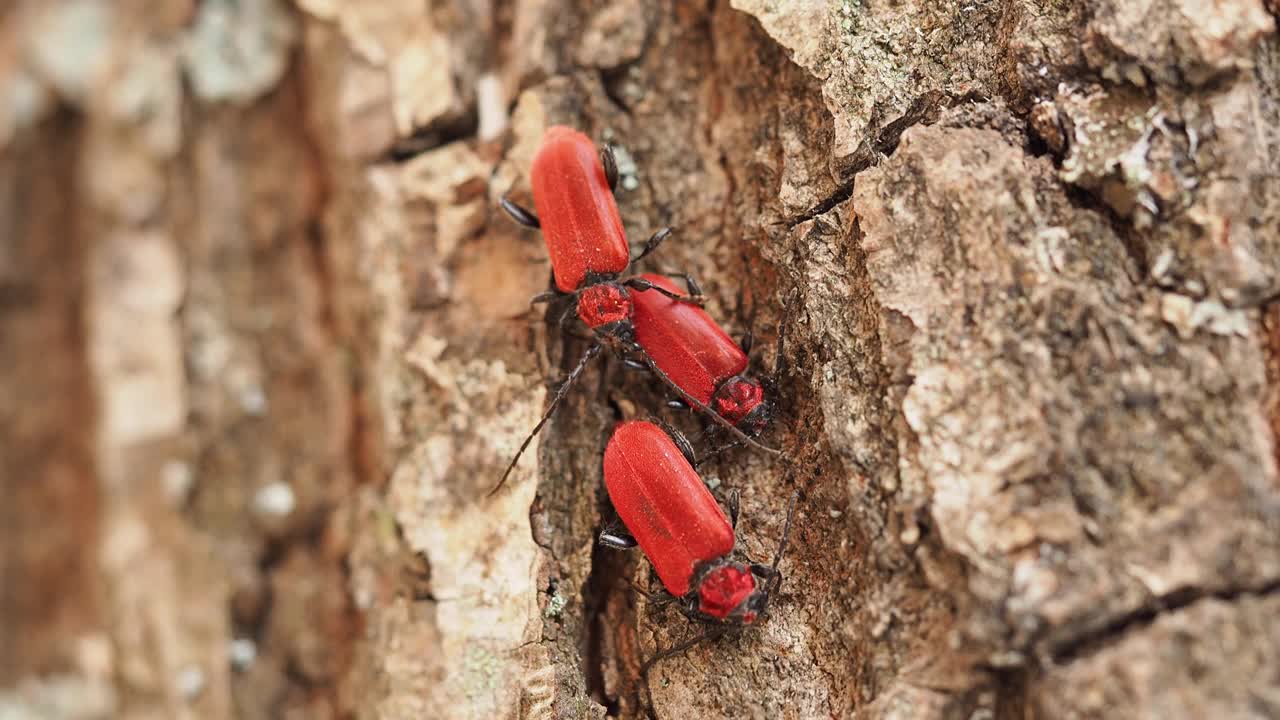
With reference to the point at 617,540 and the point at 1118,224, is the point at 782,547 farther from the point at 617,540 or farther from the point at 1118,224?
the point at 1118,224

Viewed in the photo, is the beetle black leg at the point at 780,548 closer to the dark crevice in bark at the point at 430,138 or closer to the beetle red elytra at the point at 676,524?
the beetle red elytra at the point at 676,524

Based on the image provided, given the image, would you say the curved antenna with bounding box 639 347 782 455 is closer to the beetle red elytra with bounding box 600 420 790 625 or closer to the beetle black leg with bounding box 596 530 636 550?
the beetle red elytra with bounding box 600 420 790 625

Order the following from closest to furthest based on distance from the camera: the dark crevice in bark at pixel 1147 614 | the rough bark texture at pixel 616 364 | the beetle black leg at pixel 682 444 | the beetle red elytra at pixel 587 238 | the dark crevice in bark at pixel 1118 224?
the dark crevice in bark at pixel 1147 614, the rough bark texture at pixel 616 364, the dark crevice in bark at pixel 1118 224, the beetle black leg at pixel 682 444, the beetle red elytra at pixel 587 238

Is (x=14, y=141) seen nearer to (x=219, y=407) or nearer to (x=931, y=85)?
(x=219, y=407)

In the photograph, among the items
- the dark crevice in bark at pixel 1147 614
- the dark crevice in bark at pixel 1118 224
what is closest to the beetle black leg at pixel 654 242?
the dark crevice in bark at pixel 1118 224

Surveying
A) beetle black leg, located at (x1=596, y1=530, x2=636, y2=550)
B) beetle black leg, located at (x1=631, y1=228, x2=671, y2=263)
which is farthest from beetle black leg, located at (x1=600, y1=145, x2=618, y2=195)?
beetle black leg, located at (x1=596, y1=530, x2=636, y2=550)

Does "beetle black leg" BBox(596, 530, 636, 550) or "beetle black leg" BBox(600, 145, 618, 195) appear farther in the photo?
"beetle black leg" BBox(600, 145, 618, 195)

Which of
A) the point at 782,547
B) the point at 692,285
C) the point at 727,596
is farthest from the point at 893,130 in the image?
the point at 727,596
